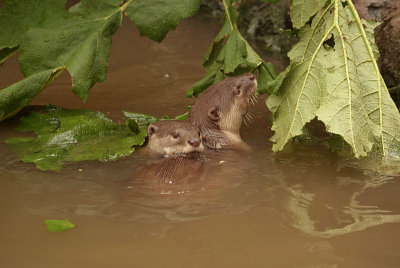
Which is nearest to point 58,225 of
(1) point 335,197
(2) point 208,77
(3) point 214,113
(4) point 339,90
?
(1) point 335,197

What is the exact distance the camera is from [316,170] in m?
3.61

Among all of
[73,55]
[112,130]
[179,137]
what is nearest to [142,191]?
[179,137]

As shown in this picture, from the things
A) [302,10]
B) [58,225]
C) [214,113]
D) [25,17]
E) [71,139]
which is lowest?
[71,139]

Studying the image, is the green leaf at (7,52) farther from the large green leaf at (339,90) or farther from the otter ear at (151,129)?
the large green leaf at (339,90)

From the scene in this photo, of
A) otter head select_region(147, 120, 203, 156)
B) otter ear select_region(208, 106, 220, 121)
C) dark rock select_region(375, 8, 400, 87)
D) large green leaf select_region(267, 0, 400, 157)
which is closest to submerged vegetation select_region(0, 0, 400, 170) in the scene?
large green leaf select_region(267, 0, 400, 157)

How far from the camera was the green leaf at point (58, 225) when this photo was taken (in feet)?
9.31

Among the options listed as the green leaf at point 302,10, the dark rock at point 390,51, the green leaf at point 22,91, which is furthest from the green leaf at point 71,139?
the dark rock at point 390,51

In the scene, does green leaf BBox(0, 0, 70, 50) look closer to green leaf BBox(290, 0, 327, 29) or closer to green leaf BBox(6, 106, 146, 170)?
green leaf BBox(6, 106, 146, 170)

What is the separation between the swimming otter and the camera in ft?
13.9

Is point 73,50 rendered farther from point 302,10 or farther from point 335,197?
point 335,197

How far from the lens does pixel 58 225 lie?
285 centimetres

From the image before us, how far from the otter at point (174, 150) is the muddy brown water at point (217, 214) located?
12 cm

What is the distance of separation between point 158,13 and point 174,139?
2.93 ft

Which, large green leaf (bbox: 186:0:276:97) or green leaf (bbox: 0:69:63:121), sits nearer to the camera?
green leaf (bbox: 0:69:63:121)
